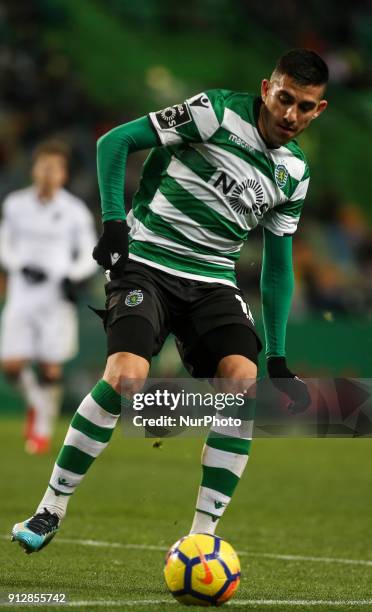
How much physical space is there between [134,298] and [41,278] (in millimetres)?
6497

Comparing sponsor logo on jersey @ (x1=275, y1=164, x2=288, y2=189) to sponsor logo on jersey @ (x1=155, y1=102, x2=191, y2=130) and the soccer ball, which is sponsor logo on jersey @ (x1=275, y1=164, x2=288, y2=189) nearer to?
sponsor logo on jersey @ (x1=155, y1=102, x2=191, y2=130)

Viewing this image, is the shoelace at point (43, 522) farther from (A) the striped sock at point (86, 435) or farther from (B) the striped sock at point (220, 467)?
(B) the striped sock at point (220, 467)

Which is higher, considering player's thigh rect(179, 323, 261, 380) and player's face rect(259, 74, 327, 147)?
player's face rect(259, 74, 327, 147)

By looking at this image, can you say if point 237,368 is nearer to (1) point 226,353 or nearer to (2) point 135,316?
(1) point 226,353

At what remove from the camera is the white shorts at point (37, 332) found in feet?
37.8

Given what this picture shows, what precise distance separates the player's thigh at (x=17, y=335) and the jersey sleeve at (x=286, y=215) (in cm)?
638

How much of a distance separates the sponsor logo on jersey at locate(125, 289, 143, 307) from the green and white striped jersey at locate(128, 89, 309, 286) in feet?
0.75

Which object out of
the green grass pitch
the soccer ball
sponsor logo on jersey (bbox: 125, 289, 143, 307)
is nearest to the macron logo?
sponsor logo on jersey (bbox: 125, 289, 143, 307)

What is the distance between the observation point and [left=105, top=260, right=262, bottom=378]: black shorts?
16.3ft

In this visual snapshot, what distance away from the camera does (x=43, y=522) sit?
4.91m

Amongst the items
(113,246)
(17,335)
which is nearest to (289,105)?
(113,246)

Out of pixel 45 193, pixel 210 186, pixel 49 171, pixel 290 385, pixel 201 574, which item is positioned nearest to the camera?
pixel 201 574

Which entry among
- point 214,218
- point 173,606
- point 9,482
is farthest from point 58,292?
point 173,606

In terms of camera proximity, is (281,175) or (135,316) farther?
(281,175)
